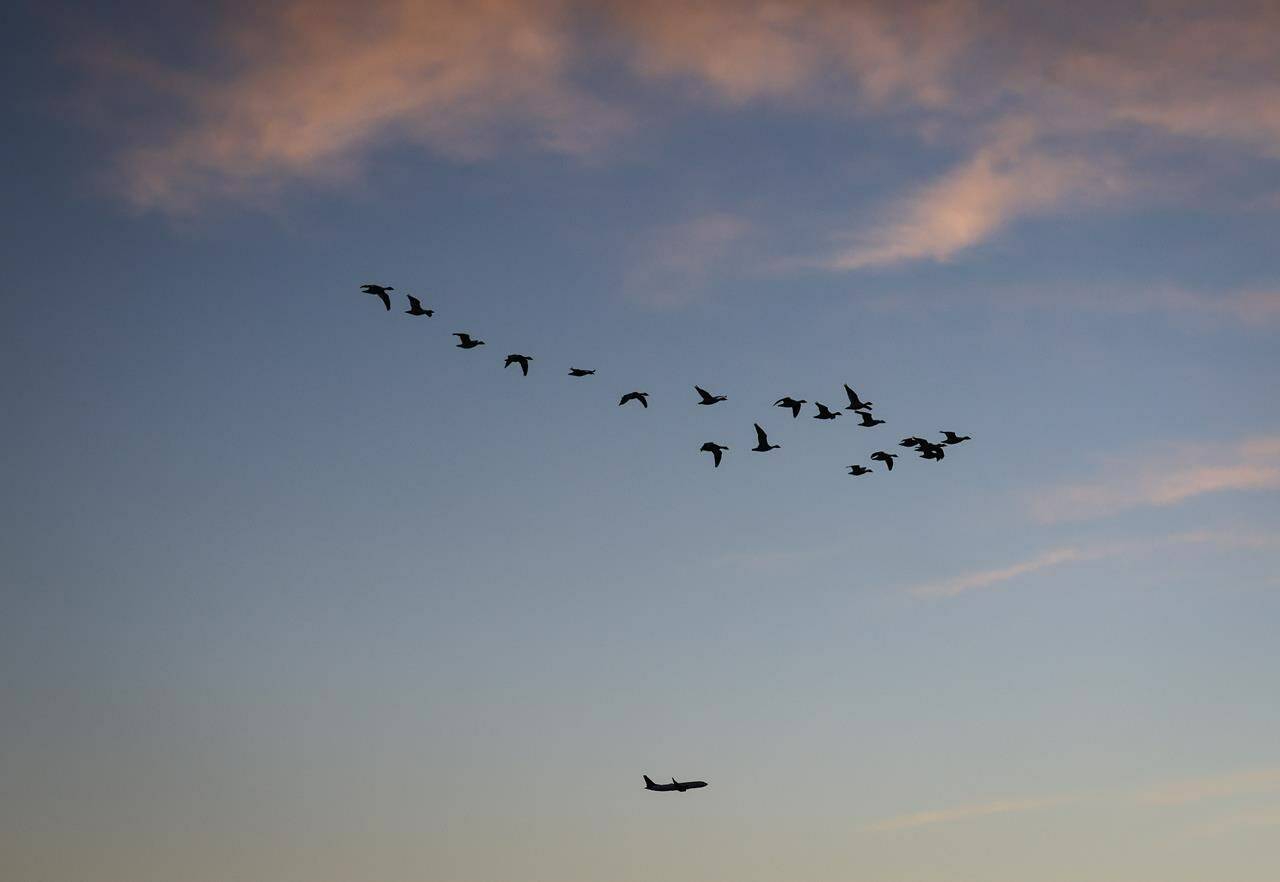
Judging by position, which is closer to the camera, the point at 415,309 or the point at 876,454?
the point at 415,309

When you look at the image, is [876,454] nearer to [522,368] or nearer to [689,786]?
[522,368]

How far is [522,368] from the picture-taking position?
118m

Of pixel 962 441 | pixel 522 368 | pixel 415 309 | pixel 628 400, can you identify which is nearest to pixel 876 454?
pixel 962 441

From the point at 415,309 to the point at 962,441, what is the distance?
49.8 metres

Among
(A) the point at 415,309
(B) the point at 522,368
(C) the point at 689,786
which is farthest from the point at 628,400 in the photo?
(C) the point at 689,786

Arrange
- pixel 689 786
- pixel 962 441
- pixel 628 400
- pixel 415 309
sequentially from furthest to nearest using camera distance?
pixel 689 786 → pixel 962 441 → pixel 628 400 → pixel 415 309

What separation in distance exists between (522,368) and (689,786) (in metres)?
59.1

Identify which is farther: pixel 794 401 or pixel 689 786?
pixel 689 786

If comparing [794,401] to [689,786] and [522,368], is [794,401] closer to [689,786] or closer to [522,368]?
[522,368]

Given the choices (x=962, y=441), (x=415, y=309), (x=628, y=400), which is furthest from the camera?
(x=962, y=441)

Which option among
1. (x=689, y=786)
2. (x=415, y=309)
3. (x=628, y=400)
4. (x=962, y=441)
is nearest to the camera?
(x=415, y=309)

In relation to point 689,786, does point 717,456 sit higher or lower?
higher

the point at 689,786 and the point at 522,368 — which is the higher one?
the point at 522,368

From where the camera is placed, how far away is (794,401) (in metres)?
127
